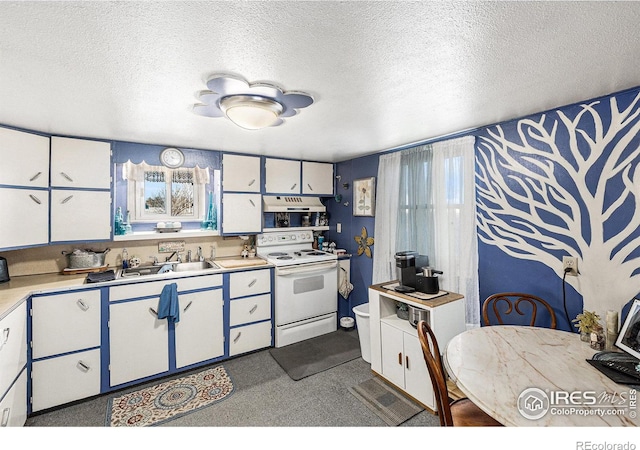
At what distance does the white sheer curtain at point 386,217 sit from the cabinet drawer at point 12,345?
10.0 ft

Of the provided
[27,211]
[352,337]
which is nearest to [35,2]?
[27,211]

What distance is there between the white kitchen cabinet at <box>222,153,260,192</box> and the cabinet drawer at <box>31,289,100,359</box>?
163cm

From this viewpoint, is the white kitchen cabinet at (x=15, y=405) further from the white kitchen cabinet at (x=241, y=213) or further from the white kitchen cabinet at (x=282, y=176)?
the white kitchen cabinet at (x=282, y=176)

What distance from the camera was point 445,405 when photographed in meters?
1.36

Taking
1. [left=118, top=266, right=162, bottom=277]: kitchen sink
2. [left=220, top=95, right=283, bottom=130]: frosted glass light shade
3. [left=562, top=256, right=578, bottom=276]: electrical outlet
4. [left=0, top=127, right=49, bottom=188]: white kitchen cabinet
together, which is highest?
[left=220, top=95, right=283, bottom=130]: frosted glass light shade

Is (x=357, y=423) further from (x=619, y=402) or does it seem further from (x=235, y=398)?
(x=619, y=402)

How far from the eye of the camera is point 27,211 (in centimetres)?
231

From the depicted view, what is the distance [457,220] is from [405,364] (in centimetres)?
134

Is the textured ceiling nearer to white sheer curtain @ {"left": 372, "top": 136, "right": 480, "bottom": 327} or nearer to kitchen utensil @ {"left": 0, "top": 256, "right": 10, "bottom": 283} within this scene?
white sheer curtain @ {"left": 372, "top": 136, "right": 480, "bottom": 327}

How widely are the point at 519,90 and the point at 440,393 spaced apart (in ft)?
5.73

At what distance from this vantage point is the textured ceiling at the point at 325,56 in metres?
1.03

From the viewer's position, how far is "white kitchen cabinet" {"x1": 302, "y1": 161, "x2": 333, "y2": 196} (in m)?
3.89

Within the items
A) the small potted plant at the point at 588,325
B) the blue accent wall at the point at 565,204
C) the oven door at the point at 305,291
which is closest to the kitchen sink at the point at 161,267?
the oven door at the point at 305,291

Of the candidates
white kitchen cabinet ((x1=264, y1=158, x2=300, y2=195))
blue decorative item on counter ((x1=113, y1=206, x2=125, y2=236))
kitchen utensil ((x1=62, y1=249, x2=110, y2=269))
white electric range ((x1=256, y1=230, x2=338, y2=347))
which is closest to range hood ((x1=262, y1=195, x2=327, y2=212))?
white kitchen cabinet ((x1=264, y1=158, x2=300, y2=195))
